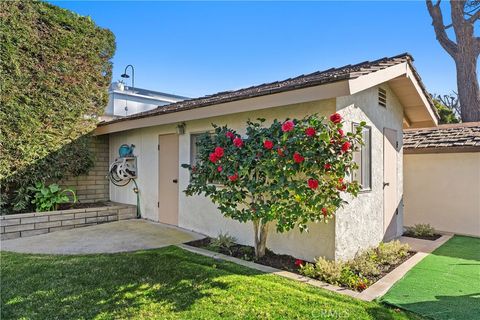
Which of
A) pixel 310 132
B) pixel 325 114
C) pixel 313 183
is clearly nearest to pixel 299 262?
pixel 313 183

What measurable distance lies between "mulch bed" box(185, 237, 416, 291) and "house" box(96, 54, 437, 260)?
0.18 meters

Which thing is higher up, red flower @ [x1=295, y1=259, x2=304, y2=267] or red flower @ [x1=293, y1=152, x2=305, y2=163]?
red flower @ [x1=293, y1=152, x2=305, y2=163]

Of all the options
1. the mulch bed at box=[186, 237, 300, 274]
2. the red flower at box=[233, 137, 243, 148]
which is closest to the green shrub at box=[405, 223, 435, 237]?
the mulch bed at box=[186, 237, 300, 274]

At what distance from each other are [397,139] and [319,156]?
13.8 feet

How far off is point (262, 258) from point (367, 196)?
8.31 ft

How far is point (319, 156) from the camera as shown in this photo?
15.4 feet

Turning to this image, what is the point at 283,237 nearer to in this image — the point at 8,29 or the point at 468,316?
the point at 468,316

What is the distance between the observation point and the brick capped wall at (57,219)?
23.6 feet

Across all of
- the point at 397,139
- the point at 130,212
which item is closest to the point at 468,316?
the point at 397,139

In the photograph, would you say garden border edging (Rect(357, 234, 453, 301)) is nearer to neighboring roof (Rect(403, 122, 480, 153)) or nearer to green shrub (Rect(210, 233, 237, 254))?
green shrub (Rect(210, 233, 237, 254))

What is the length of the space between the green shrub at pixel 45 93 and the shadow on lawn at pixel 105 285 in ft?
11.9

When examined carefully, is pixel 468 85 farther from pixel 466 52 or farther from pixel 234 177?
pixel 234 177

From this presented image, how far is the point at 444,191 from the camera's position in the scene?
890 cm

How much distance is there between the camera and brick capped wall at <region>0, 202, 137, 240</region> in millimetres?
7191
